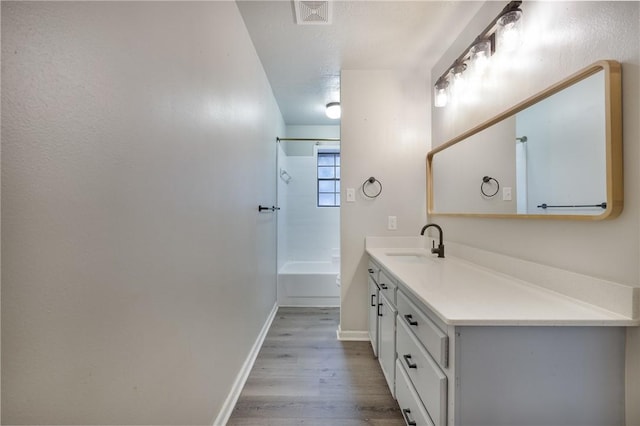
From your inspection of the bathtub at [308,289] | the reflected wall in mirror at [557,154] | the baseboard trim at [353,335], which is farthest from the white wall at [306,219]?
the reflected wall in mirror at [557,154]

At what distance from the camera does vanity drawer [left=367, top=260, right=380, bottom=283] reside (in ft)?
6.25

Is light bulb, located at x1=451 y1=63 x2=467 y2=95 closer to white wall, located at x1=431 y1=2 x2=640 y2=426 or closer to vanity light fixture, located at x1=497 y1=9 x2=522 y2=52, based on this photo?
white wall, located at x1=431 y1=2 x2=640 y2=426

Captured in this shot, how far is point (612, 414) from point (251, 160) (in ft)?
6.96

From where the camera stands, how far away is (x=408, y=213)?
230 centimetres

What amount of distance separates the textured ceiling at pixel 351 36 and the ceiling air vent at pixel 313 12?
4cm

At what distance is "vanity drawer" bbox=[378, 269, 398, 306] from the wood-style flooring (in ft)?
2.04

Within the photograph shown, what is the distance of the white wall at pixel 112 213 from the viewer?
463mm

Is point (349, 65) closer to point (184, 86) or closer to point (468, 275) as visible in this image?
point (184, 86)

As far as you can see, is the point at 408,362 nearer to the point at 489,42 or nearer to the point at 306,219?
the point at 489,42

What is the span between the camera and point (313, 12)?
164cm

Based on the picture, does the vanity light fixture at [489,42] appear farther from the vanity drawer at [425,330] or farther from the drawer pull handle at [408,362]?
the drawer pull handle at [408,362]

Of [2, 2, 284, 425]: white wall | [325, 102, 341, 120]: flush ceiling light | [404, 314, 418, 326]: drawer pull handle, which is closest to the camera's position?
[2, 2, 284, 425]: white wall

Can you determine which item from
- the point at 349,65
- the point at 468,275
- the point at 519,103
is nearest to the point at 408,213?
the point at 468,275

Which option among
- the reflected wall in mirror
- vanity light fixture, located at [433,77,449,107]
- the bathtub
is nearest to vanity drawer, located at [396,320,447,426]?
the reflected wall in mirror
